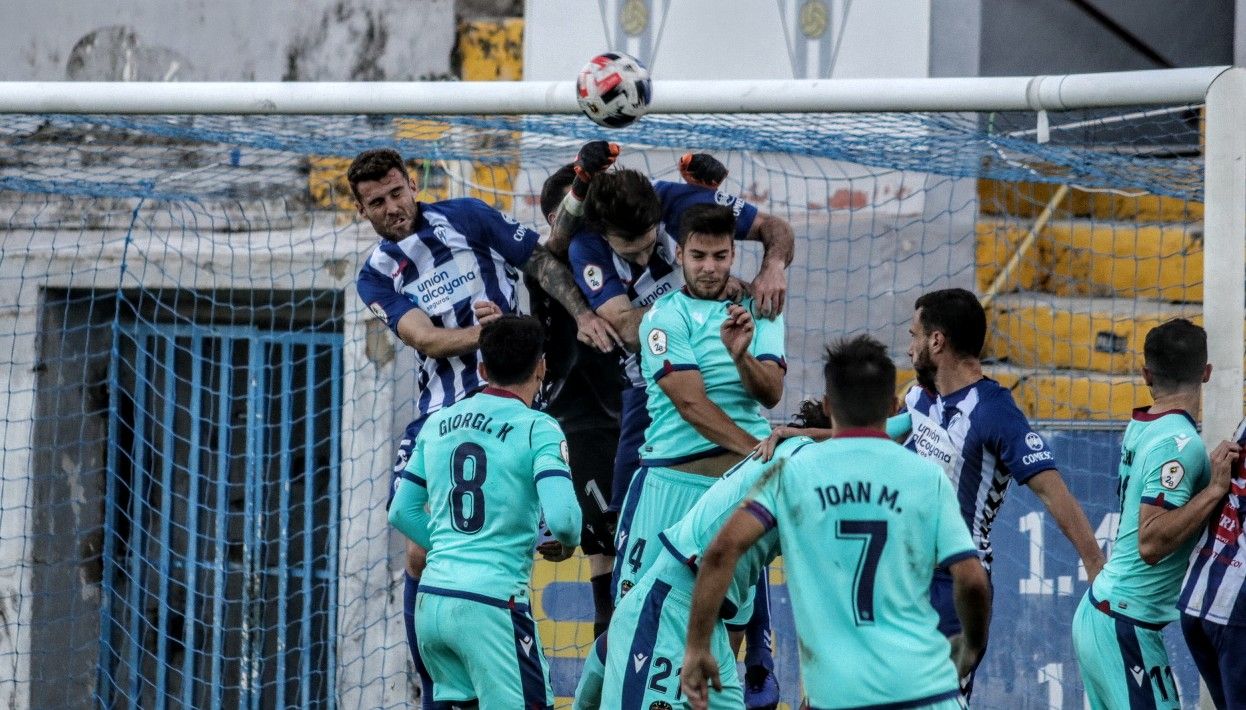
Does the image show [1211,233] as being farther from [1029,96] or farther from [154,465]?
[154,465]

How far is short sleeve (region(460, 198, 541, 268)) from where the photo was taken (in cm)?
609

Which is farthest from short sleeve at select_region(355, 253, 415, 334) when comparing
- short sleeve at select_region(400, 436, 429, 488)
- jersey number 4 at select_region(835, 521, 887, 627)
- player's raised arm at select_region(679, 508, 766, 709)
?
jersey number 4 at select_region(835, 521, 887, 627)

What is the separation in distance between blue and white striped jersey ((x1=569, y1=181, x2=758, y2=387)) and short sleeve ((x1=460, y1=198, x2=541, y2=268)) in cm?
28

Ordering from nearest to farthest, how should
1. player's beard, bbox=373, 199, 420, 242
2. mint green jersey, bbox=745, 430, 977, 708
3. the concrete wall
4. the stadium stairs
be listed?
mint green jersey, bbox=745, 430, 977, 708 → player's beard, bbox=373, 199, 420, 242 → the stadium stairs → the concrete wall

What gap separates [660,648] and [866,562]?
96 cm

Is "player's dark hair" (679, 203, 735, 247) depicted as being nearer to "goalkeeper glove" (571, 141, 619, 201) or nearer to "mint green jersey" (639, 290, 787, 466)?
"mint green jersey" (639, 290, 787, 466)

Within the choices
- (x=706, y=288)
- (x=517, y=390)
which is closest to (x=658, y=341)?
(x=706, y=288)

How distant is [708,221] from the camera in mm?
5191

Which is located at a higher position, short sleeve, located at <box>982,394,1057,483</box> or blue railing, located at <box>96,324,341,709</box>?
short sleeve, located at <box>982,394,1057,483</box>

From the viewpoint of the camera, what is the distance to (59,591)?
28.6 feet

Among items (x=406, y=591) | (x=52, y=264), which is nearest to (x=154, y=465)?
(x=52, y=264)

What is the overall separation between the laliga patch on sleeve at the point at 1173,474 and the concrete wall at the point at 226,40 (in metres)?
5.00

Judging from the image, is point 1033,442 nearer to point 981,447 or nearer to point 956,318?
point 981,447

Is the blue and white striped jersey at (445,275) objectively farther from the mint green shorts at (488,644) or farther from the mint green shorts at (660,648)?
the mint green shorts at (660,648)
